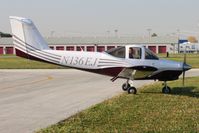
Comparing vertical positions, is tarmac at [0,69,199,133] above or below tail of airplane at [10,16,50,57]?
below

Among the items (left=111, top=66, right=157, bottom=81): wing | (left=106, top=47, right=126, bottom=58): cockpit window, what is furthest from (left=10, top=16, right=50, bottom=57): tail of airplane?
(left=111, top=66, right=157, bottom=81): wing

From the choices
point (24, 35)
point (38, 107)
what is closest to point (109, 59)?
point (24, 35)

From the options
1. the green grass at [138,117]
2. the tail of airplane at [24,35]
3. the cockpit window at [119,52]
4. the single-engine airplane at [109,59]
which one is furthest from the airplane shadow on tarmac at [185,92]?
the tail of airplane at [24,35]

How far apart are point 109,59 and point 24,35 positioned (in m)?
3.66

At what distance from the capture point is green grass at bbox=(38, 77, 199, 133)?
9328mm

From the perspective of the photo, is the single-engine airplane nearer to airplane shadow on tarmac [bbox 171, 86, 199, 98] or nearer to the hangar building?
airplane shadow on tarmac [bbox 171, 86, 199, 98]

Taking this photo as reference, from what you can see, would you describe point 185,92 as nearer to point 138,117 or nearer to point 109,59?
point 109,59

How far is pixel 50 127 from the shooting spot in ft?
31.4

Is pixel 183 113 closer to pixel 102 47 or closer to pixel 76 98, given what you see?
pixel 76 98

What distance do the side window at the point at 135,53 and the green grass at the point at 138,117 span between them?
217cm

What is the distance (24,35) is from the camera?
17641 mm

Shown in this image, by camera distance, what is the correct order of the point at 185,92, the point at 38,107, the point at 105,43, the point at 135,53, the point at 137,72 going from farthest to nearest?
the point at 105,43 → the point at 185,92 → the point at 135,53 → the point at 137,72 → the point at 38,107

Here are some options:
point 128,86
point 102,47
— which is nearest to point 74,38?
point 102,47

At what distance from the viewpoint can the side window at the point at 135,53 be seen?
16.8m
